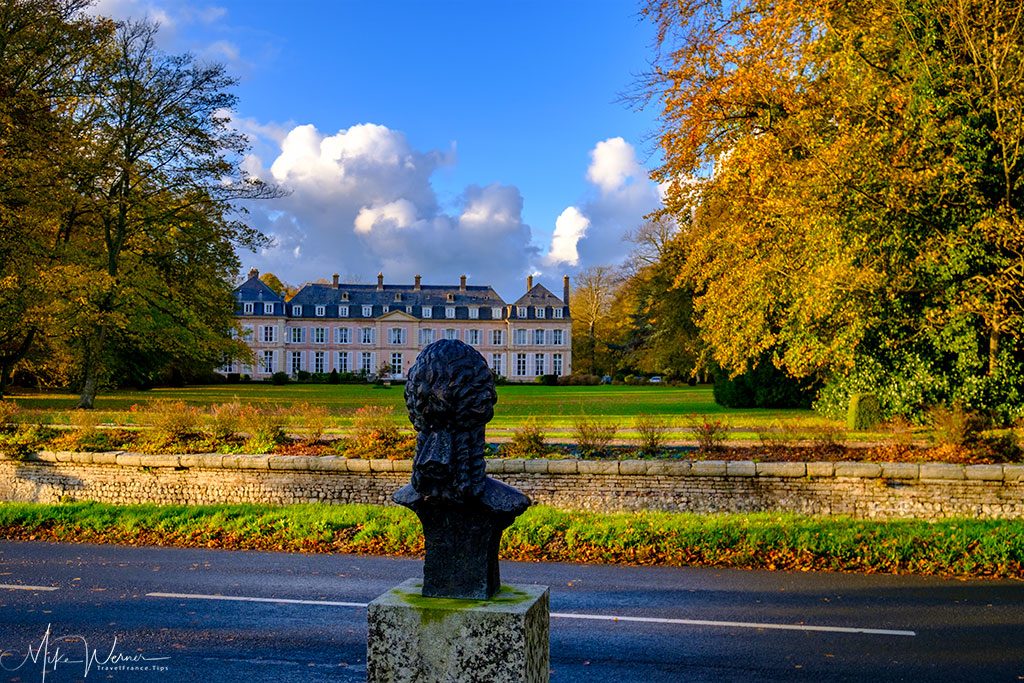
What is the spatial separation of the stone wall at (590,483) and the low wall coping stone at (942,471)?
0.01 meters

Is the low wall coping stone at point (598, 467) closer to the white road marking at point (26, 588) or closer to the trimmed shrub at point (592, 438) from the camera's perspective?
the trimmed shrub at point (592, 438)

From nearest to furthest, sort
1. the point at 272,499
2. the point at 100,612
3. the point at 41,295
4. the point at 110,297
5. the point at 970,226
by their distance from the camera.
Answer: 1. the point at 100,612
2. the point at 272,499
3. the point at 970,226
4. the point at 41,295
5. the point at 110,297

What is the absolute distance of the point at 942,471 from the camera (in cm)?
1130

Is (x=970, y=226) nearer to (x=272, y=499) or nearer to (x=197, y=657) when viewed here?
(x=272, y=499)

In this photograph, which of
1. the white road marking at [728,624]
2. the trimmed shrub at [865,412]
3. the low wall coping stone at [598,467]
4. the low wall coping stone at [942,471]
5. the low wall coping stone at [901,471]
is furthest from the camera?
the trimmed shrub at [865,412]

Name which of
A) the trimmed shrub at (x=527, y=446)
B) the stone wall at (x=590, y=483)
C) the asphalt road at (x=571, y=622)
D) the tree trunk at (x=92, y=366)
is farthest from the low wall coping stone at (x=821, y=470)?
the tree trunk at (x=92, y=366)

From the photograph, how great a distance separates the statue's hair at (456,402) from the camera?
325 cm

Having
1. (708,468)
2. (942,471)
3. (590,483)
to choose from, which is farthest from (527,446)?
(942,471)

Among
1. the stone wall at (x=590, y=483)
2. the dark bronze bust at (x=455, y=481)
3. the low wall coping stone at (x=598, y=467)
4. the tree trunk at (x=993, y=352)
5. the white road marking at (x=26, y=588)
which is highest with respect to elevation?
the tree trunk at (x=993, y=352)

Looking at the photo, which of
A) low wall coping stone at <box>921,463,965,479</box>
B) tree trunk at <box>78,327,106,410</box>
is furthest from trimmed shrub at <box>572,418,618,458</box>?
tree trunk at <box>78,327,106,410</box>

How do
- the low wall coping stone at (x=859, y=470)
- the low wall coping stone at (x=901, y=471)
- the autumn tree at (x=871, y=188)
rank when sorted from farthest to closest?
the autumn tree at (x=871, y=188), the low wall coping stone at (x=859, y=470), the low wall coping stone at (x=901, y=471)

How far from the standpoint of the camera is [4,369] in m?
28.7

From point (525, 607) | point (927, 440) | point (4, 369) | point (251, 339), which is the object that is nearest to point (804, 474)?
point (927, 440)

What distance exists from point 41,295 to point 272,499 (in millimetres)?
15614
